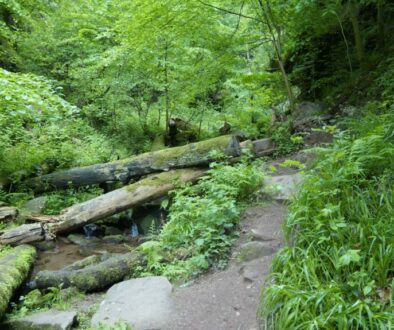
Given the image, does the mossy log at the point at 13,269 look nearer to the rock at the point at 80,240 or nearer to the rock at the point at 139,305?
the rock at the point at 80,240

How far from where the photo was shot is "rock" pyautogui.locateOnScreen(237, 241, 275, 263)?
4613 mm

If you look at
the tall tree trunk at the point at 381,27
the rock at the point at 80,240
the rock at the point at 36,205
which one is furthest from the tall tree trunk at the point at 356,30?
the rock at the point at 36,205

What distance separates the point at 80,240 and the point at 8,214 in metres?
1.64

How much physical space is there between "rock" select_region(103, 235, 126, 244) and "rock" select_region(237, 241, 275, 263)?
3922 millimetres

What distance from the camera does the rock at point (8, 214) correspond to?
7562 millimetres

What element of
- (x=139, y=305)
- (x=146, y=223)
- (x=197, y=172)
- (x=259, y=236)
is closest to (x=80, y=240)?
(x=146, y=223)

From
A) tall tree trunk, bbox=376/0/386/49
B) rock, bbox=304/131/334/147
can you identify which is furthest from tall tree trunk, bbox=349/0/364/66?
rock, bbox=304/131/334/147

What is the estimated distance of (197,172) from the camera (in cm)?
815

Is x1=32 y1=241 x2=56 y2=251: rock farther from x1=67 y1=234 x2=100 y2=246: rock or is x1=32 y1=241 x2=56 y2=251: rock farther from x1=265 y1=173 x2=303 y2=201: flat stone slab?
x1=265 y1=173 x2=303 y2=201: flat stone slab

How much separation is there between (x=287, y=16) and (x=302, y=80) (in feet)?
9.48

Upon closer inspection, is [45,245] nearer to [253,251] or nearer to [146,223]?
[146,223]

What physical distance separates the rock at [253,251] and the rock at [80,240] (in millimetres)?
4288

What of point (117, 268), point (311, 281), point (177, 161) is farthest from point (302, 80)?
point (311, 281)

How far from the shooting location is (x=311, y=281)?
3102 mm
